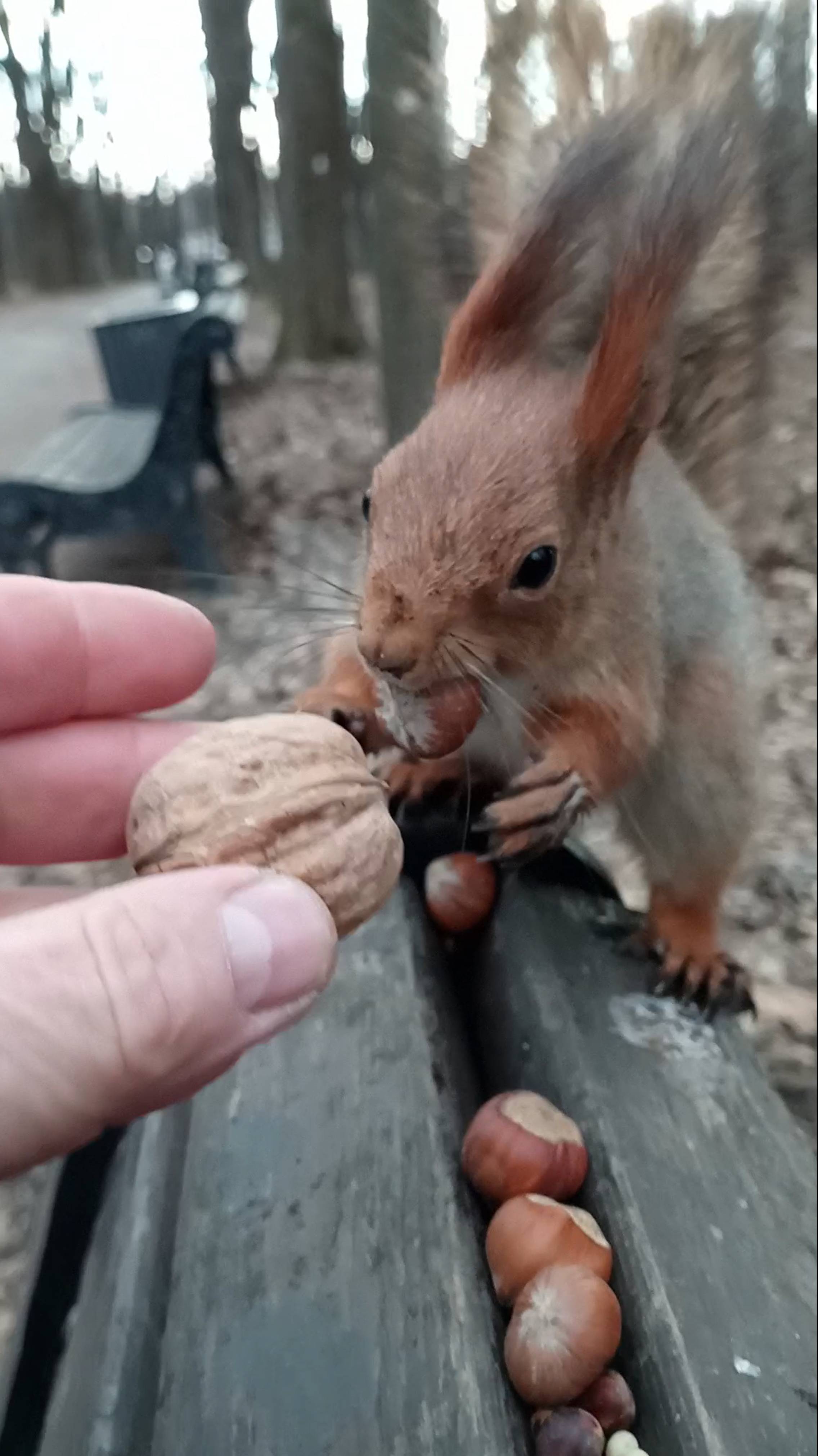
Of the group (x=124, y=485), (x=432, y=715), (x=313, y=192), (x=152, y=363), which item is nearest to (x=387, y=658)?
(x=432, y=715)

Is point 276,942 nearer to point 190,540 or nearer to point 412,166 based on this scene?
point 412,166

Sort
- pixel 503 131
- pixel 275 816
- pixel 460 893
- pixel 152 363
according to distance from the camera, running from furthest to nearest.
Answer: pixel 152 363, pixel 460 893, pixel 503 131, pixel 275 816

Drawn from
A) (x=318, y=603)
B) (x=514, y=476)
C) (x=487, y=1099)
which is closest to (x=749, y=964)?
(x=487, y=1099)

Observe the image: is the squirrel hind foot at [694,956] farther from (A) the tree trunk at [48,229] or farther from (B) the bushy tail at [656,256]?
(A) the tree trunk at [48,229]

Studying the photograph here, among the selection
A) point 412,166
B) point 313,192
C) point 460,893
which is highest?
point 313,192

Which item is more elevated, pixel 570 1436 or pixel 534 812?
pixel 534 812

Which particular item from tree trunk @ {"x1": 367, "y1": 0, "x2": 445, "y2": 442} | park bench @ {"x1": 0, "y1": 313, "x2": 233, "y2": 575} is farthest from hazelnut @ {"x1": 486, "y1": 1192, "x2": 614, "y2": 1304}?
park bench @ {"x1": 0, "y1": 313, "x2": 233, "y2": 575}

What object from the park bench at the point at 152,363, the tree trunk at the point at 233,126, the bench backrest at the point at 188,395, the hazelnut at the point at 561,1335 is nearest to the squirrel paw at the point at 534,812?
the hazelnut at the point at 561,1335

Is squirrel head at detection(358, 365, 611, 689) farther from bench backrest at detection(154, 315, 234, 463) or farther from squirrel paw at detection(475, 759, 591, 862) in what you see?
bench backrest at detection(154, 315, 234, 463)
